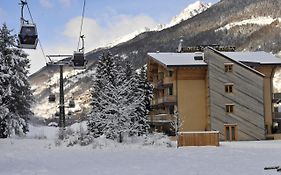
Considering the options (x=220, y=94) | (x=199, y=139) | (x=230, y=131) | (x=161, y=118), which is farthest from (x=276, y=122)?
(x=199, y=139)

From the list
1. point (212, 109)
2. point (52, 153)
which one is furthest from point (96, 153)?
point (212, 109)

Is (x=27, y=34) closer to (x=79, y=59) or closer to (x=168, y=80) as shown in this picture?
(x=79, y=59)

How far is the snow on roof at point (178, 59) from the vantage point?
53.8 meters

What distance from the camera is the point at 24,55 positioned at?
44562 millimetres

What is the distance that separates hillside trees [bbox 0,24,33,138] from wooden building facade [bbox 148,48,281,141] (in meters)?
16.9

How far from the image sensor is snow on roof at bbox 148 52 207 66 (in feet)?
176

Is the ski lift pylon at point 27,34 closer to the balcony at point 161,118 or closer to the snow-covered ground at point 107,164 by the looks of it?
the snow-covered ground at point 107,164

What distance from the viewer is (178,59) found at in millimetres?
55906

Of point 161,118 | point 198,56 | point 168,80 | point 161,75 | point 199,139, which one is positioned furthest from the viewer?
point 161,75

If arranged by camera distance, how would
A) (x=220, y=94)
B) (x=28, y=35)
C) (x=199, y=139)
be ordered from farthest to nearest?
1. (x=220, y=94)
2. (x=199, y=139)
3. (x=28, y=35)

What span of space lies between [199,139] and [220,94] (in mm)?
18878

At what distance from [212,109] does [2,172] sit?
37.7 m

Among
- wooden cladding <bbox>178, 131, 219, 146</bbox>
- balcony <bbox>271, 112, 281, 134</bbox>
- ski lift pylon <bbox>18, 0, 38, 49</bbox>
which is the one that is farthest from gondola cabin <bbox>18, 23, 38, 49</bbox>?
balcony <bbox>271, 112, 281, 134</bbox>

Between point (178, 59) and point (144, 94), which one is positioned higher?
point (178, 59)
